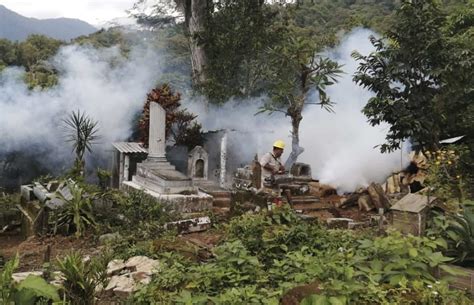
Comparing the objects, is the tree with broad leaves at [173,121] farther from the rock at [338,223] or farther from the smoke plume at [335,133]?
the rock at [338,223]

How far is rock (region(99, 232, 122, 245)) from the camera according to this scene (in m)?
8.16

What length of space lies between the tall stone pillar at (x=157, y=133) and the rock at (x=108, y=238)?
4190 millimetres

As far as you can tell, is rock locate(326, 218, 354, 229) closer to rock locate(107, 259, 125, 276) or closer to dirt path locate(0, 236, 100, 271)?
rock locate(107, 259, 125, 276)

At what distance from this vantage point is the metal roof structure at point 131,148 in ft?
47.6

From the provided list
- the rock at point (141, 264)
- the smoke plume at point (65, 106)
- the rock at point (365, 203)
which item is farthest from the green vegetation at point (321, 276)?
the smoke plume at point (65, 106)

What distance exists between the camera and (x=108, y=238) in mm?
8531

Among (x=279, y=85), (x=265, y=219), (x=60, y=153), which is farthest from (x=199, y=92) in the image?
(x=265, y=219)

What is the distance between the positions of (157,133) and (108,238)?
4772mm

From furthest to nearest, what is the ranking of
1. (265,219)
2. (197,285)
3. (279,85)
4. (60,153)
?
Answer: (60,153)
(279,85)
(265,219)
(197,285)

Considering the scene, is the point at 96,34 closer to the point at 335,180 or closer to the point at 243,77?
the point at 243,77

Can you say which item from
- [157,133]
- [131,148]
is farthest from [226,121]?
[157,133]

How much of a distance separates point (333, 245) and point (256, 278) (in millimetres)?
1429

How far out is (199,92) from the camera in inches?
673

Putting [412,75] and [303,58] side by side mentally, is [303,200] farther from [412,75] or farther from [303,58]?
[303,58]
